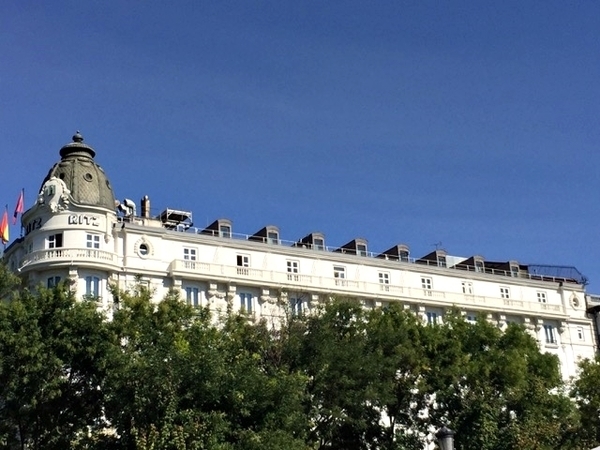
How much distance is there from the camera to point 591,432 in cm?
6022

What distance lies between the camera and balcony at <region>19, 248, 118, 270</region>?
219 ft

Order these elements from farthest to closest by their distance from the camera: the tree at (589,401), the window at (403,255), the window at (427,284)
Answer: the window at (403,255), the window at (427,284), the tree at (589,401)

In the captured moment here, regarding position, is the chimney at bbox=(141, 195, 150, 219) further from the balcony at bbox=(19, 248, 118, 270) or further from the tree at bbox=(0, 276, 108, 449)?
the tree at bbox=(0, 276, 108, 449)

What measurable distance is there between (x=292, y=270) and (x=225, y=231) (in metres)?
6.01

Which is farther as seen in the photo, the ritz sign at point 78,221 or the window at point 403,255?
the window at point 403,255

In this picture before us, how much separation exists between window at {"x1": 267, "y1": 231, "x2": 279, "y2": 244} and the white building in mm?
100

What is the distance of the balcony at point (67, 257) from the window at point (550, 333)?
4019 centimetres

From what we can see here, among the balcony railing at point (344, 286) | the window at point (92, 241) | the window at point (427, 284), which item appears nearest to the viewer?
the window at point (92, 241)

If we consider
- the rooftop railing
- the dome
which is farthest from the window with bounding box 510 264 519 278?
the dome

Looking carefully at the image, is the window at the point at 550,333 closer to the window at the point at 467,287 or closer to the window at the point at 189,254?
the window at the point at 467,287

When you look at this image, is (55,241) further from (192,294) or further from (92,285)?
(192,294)

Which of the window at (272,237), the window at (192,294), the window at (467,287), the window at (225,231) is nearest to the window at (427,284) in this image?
the window at (467,287)

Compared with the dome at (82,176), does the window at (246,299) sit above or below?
below

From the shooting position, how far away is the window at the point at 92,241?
2686 inches
